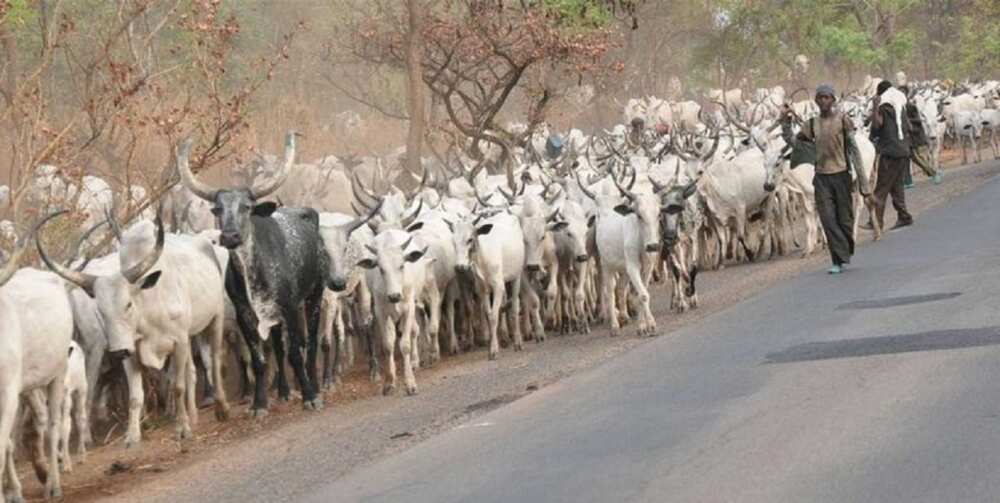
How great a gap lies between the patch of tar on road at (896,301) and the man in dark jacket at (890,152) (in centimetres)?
863

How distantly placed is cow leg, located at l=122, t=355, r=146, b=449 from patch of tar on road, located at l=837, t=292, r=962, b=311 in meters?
5.64

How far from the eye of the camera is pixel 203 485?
13.1 metres

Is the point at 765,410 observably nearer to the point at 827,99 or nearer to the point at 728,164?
the point at 827,99

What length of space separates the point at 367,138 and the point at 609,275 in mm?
28920

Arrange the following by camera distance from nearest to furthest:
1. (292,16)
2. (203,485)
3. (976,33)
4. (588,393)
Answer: (203,485) → (588,393) → (976,33) → (292,16)

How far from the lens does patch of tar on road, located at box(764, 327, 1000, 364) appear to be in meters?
13.8

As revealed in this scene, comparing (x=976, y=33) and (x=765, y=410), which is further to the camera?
(x=976, y=33)

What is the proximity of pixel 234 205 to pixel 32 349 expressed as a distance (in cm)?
352

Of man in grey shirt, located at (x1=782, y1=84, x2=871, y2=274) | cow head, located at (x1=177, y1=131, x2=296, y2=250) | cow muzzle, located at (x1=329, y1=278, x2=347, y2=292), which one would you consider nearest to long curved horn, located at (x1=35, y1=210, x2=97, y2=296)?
cow head, located at (x1=177, y1=131, x2=296, y2=250)

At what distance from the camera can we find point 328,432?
48.9 feet

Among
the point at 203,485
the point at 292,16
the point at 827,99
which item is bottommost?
the point at 203,485

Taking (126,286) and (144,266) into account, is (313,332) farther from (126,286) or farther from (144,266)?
(126,286)

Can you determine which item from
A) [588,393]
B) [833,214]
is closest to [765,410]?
[588,393]

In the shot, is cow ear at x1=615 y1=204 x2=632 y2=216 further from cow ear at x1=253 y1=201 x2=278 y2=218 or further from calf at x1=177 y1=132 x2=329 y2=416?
Answer: cow ear at x1=253 y1=201 x2=278 y2=218
